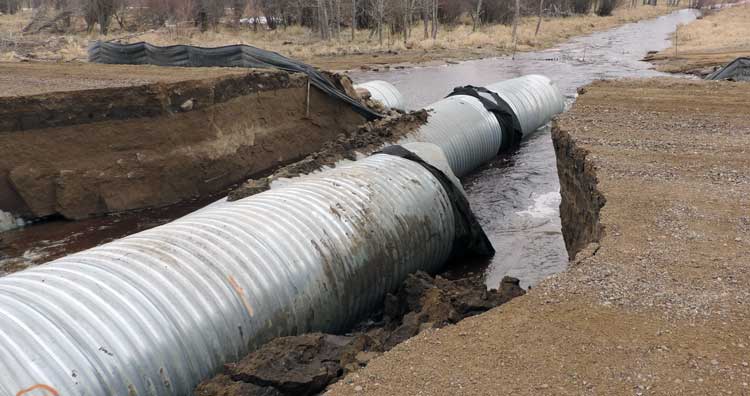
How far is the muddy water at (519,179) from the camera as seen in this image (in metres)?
8.11

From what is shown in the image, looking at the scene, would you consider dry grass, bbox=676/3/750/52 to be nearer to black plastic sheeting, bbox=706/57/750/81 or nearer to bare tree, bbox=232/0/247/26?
black plastic sheeting, bbox=706/57/750/81

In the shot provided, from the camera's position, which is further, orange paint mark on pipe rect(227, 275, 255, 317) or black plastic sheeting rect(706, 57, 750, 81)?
black plastic sheeting rect(706, 57, 750, 81)

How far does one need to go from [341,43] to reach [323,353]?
3166cm

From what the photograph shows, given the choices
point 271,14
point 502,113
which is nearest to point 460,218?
point 502,113

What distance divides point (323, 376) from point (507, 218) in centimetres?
628

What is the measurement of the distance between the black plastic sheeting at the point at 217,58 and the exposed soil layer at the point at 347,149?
7.76 ft

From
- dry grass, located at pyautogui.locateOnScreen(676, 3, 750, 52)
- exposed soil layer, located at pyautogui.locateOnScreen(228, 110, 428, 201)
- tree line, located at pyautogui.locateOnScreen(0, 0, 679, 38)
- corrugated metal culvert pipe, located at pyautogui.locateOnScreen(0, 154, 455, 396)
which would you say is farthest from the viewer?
tree line, located at pyautogui.locateOnScreen(0, 0, 679, 38)

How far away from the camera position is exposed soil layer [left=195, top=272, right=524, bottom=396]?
3.88 metres

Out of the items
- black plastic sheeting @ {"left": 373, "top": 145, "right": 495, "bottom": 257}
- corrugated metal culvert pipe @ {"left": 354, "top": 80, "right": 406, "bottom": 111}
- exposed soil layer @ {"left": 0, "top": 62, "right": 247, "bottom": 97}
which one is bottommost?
black plastic sheeting @ {"left": 373, "top": 145, "right": 495, "bottom": 257}

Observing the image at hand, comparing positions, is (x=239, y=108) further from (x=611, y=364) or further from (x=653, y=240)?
(x=611, y=364)

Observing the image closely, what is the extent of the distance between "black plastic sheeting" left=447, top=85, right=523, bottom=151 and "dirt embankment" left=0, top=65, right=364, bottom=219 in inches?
137

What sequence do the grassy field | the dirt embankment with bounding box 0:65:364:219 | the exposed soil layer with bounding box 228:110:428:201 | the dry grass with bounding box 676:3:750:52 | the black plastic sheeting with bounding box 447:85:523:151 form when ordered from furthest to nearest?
the grassy field → the dry grass with bounding box 676:3:750:52 → the black plastic sheeting with bounding box 447:85:523:151 → the dirt embankment with bounding box 0:65:364:219 → the exposed soil layer with bounding box 228:110:428:201

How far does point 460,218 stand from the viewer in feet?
24.4

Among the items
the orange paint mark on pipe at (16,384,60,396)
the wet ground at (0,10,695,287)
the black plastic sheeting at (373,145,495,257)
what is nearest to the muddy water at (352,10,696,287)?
the wet ground at (0,10,695,287)
